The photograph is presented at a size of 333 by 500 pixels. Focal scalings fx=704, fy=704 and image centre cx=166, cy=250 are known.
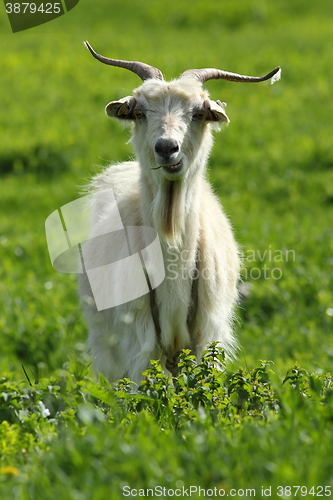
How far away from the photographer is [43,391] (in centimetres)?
380

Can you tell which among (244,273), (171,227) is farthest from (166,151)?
(244,273)

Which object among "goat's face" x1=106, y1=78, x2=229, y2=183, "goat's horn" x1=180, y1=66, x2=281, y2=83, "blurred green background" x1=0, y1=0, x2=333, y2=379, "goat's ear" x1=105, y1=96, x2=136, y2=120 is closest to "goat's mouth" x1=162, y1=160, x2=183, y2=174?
"goat's face" x1=106, y1=78, x2=229, y2=183

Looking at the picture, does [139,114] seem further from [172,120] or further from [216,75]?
[216,75]

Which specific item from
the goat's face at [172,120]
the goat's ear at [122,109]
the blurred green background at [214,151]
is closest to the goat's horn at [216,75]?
the goat's face at [172,120]

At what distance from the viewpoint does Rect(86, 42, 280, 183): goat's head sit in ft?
14.9

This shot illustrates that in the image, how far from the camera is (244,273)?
8406 mm

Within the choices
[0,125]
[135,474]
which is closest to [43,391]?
[135,474]

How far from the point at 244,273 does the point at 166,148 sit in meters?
4.31

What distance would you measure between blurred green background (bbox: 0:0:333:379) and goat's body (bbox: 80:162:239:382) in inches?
12.4

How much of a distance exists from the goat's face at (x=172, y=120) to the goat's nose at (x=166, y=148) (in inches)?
1.2

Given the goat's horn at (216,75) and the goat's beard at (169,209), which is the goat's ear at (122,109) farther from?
the goat's beard at (169,209)

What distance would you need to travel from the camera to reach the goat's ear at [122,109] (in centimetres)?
482

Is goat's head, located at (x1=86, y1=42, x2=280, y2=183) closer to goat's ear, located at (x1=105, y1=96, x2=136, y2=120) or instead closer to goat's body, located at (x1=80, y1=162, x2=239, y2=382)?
goat's ear, located at (x1=105, y1=96, x2=136, y2=120)

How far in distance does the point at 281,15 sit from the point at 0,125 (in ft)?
47.4
